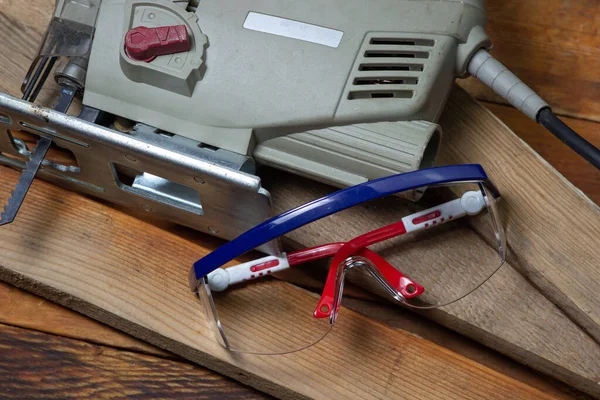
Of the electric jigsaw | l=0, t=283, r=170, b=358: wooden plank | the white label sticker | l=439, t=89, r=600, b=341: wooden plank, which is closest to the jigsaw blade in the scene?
the electric jigsaw

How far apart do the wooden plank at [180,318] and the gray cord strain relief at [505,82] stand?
0.22 m

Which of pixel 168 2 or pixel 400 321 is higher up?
pixel 168 2

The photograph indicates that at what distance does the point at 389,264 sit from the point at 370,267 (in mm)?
18

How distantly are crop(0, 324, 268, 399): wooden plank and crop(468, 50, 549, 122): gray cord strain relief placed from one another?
1.23ft

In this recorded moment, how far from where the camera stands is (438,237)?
731mm

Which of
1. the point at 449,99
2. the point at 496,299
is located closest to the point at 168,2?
the point at 449,99

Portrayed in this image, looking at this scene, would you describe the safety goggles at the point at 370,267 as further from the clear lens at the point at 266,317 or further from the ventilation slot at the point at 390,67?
the ventilation slot at the point at 390,67

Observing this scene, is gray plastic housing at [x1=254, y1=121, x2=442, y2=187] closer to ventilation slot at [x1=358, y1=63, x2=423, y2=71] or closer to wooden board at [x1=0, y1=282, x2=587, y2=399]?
ventilation slot at [x1=358, y1=63, x2=423, y2=71]

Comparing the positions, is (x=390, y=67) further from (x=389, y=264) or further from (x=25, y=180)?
(x=25, y=180)

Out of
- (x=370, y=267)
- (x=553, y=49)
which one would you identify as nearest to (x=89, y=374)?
(x=370, y=267)

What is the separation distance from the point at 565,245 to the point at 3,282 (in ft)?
1.84

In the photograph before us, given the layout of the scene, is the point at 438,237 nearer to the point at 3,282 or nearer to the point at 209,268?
the point at 209,268

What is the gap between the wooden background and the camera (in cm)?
74

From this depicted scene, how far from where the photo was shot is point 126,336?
2.49 ft
